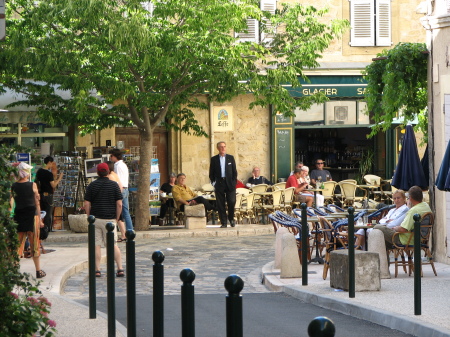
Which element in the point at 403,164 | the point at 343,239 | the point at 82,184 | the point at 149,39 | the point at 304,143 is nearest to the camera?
the point at 343,239

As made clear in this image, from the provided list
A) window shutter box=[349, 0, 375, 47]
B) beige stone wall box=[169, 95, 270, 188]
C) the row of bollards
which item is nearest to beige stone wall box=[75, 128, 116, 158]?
beige stone wall box=[169, 95, 270, 188]

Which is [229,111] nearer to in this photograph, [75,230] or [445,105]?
[75,230]

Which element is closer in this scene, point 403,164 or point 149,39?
point 403,164

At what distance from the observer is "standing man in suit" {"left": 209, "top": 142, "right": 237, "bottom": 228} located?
74.6ft

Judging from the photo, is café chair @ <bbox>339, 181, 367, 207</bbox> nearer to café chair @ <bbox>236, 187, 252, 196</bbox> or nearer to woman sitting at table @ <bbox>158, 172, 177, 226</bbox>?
café chair @ <bbox>236, 187, 252, 196</bbox>

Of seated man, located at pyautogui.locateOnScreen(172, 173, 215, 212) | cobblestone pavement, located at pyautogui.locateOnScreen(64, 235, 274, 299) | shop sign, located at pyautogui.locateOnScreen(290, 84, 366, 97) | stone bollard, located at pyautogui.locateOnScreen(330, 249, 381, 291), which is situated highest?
shop sign, located at pyautogui.locateOnScreen(290, 84, 366, 97)

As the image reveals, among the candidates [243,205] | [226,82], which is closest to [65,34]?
[226,82]

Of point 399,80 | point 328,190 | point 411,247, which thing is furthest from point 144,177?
point 411,247

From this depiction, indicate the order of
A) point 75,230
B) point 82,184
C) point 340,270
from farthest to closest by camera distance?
point 82,184, point 75,230, point 340,270

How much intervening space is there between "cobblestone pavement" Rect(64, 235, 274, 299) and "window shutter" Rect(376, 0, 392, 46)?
9.43 metres

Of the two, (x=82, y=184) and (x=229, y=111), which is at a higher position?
(x=229, y=111)

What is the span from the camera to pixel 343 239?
48.7 feet

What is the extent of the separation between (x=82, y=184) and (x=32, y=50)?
13.7 feet

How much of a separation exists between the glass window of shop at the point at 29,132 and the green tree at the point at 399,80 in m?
9.08
